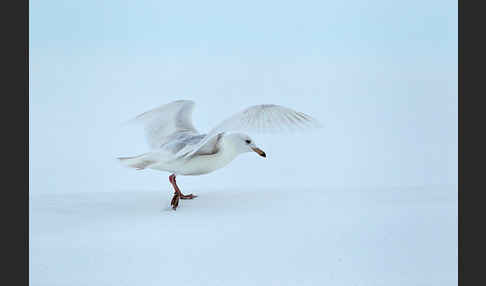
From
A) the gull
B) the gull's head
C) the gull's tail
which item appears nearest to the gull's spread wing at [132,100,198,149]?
the gull

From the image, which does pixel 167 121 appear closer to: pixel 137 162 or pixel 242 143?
pixel 137 162

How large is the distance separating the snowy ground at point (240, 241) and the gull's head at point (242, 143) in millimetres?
292

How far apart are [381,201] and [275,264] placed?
2.72 feet

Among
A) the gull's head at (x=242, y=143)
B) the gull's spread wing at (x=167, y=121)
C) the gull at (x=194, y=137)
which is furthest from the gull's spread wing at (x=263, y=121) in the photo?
the gull's spread wing at (x=167, y=121)

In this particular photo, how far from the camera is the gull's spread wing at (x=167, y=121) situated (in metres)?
3.24

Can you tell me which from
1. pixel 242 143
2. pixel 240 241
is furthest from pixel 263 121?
pixel 240 241

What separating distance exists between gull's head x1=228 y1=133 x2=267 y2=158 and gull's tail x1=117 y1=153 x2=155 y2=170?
40cm

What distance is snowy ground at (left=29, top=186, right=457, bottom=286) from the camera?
2729 millimetres

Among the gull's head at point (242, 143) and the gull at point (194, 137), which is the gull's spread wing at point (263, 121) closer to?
the gull at point (194, 137)

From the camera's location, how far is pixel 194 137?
10.2 feet

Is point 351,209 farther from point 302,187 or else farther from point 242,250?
point 242,250

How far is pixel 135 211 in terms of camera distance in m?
3.09

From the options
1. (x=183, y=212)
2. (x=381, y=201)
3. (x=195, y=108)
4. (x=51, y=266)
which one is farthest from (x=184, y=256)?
(x=381, y=201)

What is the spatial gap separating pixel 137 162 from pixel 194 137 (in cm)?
30
